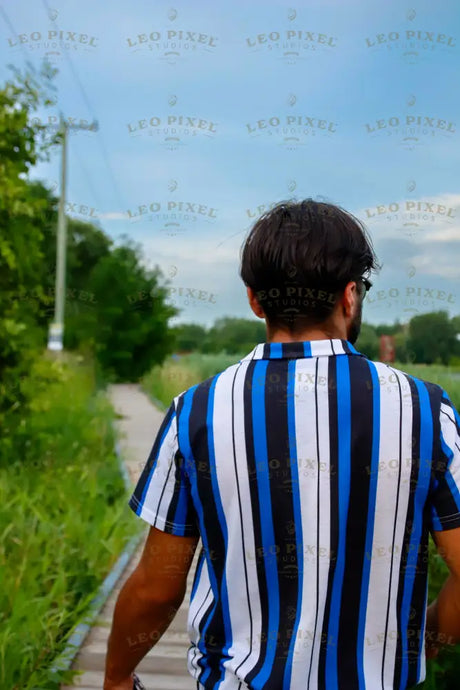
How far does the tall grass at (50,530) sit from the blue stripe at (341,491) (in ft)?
7.99

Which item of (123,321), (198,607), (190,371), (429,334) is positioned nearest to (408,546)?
(198,607)

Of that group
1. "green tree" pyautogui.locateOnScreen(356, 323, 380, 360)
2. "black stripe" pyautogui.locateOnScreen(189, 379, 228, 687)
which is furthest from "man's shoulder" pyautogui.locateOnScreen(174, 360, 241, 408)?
"green tree" pyautogui.locateOnScreen(356, 323, 380, 360)

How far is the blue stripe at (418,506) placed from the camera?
1.25 metres

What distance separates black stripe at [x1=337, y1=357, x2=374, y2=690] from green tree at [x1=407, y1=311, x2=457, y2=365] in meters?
2.64

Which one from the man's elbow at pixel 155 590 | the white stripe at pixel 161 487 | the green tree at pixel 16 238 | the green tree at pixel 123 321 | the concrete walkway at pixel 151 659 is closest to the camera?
the white stripe at pixel 161 487

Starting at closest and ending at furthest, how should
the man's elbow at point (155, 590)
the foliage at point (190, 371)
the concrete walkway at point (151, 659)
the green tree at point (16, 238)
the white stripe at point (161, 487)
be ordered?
the white stripe at point (161, 487) < the man's elbow at point (155, 590) < the concrete walkway at point (151, 659) < the green tree at point (16, 238) < the foliage at point (190, 371)

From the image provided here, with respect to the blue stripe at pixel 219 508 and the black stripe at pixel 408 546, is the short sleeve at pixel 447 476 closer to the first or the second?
the black stripe at pixel 408 546

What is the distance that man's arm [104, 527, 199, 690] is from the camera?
143 centimetres

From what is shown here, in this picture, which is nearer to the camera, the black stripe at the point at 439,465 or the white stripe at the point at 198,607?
the black stripe at the point at 439,465

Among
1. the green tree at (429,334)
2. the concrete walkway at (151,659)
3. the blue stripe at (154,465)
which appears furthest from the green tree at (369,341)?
the blue stripe at (154,465)

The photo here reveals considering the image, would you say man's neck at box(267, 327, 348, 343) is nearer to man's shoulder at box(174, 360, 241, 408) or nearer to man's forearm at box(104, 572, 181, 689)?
man's shoulder at box(174, 360, 241, 408)

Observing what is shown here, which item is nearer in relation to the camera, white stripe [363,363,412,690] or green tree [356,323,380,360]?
white stripe [363,363,412,690]

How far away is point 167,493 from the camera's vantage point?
1397 mm

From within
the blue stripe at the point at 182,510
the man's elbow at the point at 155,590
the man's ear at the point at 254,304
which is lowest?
the man's elbow at the point at 155,590
